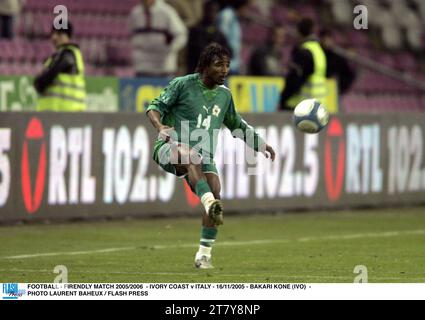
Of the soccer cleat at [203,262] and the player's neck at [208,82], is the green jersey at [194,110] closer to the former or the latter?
the player's neck at [208,82]

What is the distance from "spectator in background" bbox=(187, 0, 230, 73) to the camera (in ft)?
67.2

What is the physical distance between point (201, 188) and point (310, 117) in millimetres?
1746

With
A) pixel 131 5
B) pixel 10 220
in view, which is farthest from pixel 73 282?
pixel 131 5

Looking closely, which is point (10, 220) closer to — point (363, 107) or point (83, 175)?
point (83, 175)

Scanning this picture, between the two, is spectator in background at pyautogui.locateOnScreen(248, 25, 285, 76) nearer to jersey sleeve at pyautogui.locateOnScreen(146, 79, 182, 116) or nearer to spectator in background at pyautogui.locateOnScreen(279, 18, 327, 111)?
spectator in background at pyautogui.locateOnScreen(279, 18, 327, 111)

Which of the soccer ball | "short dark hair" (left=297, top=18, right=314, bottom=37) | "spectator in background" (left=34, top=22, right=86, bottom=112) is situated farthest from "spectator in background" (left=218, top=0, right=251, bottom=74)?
the soccer ball

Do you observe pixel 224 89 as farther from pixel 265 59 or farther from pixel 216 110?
pixel 265 59

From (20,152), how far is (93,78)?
3.40 m

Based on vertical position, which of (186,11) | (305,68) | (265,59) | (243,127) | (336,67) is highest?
(186,11)

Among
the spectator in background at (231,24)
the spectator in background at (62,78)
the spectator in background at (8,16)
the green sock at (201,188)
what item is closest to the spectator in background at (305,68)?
the spectator in background at (231,24)

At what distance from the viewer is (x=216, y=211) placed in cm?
1200

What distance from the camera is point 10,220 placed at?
16.4 meters

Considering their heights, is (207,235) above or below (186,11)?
below

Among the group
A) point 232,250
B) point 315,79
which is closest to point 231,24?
point 315,79
